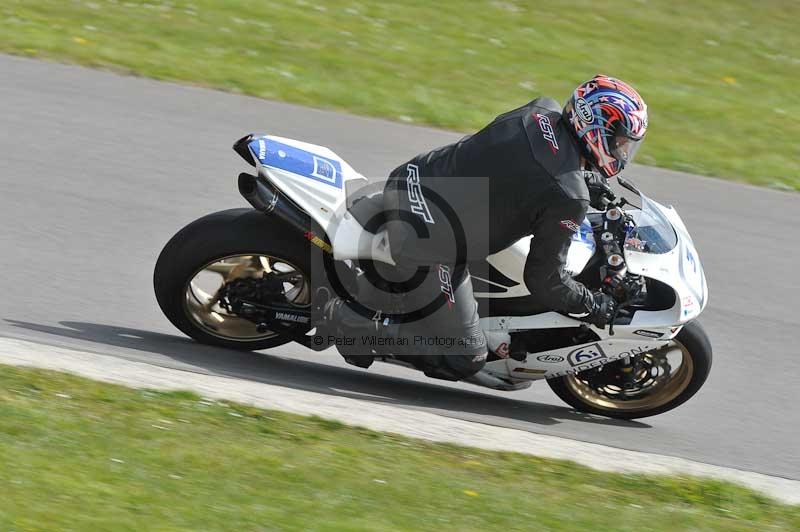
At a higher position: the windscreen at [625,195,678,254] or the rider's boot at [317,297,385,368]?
the windscreen at [625,195,678,254]

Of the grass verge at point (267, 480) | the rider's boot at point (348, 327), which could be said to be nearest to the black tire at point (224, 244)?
the rider's boot at point (348, 327)

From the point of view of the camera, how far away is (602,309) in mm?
5402

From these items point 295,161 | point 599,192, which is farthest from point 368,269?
point 599,192

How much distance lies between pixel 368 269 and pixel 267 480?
1.45m

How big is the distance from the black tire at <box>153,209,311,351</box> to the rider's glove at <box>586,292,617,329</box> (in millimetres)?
1420

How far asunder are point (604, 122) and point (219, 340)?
7.66ft

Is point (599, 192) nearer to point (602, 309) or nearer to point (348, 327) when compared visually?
point (602, 309)

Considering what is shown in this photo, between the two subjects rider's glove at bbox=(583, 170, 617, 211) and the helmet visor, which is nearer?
the helmet visor

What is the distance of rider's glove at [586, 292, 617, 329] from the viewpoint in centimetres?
540

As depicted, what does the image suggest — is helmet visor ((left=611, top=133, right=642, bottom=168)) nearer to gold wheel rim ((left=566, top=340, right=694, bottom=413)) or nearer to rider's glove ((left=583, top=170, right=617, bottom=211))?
rider's glove ((left=583, top=170, right=617, bottom=211))

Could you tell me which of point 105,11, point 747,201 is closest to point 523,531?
point 747,201

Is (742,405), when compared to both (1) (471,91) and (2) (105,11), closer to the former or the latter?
(1) (471,91)

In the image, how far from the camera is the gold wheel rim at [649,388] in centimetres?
577

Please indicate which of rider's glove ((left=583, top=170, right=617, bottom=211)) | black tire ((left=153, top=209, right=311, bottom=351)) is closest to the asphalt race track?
black tire ((left=153, top=209, right=311, bottom=351))
